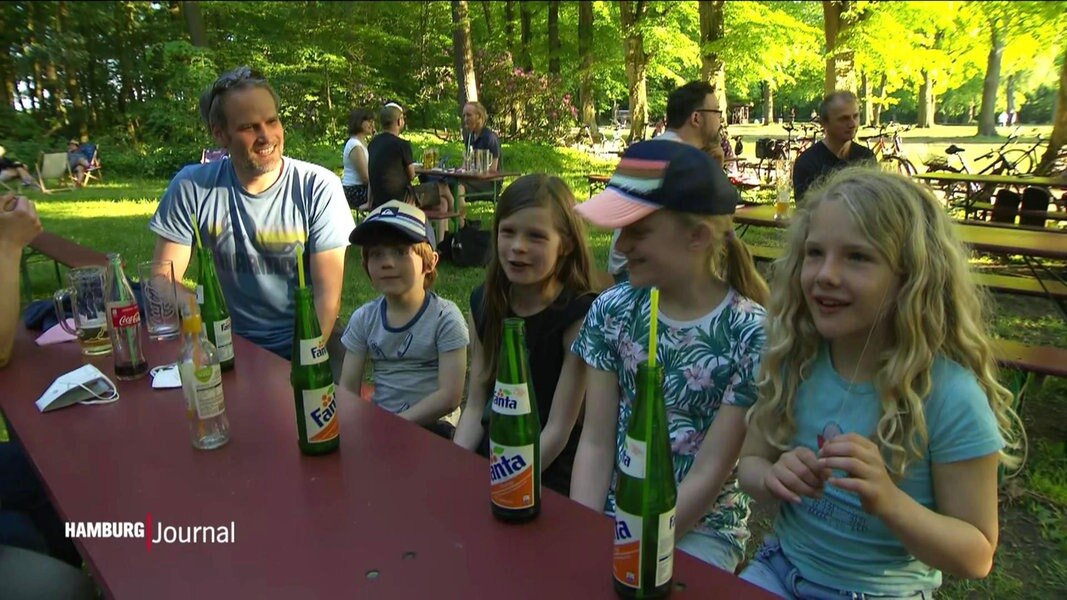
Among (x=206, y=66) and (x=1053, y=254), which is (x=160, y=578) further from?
(x=206, y=66)

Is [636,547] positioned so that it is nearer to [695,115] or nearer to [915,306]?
[915,306]

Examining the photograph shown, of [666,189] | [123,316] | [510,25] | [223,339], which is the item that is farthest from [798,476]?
[510,25]

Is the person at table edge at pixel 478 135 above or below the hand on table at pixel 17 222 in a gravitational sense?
above

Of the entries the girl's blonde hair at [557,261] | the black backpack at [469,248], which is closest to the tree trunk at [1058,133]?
the black backpack at [469,248]

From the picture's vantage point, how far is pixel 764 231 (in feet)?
29.1

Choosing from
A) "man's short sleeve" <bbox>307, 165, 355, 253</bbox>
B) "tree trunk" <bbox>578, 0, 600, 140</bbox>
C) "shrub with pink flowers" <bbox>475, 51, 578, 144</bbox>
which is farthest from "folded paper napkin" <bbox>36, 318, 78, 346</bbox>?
"tree trunk" <bbox>578, 0, 600, 140</bbox>

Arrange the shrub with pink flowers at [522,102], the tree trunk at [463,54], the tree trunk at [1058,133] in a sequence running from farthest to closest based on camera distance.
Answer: the shrub with pink flowers at [522,102], the tree trunk at [463,54], the tree trunk at [1058,133]

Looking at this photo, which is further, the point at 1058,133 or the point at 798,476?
the point at 1058,133

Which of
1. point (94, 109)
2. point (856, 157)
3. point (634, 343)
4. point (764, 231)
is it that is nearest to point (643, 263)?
point (634, 343)

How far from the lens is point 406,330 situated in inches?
94.0

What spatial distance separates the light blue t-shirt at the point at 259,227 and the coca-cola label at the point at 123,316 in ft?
2.92

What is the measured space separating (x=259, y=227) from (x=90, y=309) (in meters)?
0.73

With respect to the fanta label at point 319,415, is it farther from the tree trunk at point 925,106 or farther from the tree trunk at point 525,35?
the tree trunk at point 925,106

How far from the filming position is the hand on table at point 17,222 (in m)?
2.07
